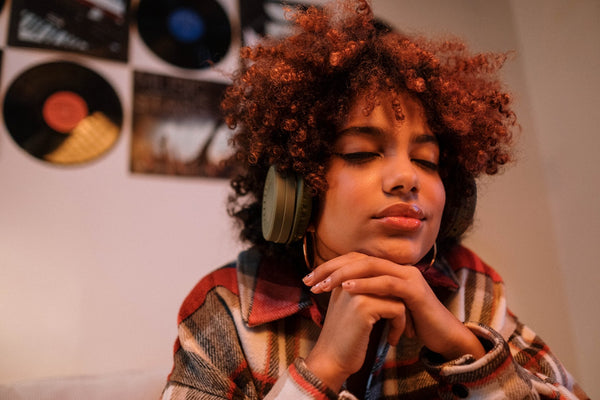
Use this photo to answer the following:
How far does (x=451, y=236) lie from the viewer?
39.1 inches

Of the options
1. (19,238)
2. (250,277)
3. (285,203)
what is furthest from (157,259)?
(285,203)

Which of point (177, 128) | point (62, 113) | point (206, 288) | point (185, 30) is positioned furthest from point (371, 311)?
point (185, 30)

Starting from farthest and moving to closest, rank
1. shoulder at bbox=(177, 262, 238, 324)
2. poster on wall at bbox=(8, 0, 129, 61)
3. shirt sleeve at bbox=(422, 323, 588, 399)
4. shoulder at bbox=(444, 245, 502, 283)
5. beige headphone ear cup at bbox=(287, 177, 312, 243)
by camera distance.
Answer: poster on wall at bbox=(8, 0, 129, 61) → shoulder at bbox=(444, 245, 502, 283) → shoulder at bbox=(177, 262, 238, 324) → beige headphone ear cup at bbox=(287, 177, 312, 243) → shirt sleeve at bbox=(422, 323, 588, 399)

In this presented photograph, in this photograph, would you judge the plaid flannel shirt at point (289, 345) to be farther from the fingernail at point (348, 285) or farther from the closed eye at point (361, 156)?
the closed eye at point (361, 156)

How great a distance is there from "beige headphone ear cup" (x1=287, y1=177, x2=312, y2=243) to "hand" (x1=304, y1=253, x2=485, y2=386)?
0.10 meters

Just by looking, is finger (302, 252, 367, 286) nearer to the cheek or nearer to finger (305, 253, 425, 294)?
finger (305, 253, 425, 294)

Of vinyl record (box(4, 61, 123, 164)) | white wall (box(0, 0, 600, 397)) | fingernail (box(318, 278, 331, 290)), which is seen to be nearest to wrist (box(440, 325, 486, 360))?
fingernail (box(318, 278, 331, 290))

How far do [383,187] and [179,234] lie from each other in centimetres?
85

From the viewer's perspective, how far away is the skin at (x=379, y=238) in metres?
0.70

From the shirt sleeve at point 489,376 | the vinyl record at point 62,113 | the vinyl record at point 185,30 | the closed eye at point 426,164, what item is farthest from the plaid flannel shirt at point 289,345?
the vinyl record at point 185,30

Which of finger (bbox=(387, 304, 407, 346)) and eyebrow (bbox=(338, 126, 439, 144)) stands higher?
eyebrow (bbox=(338, 126, 439, 144))

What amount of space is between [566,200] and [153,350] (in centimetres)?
146

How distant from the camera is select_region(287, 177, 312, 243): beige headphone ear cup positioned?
79cm

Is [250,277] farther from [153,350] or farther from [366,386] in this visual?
[153,350]
